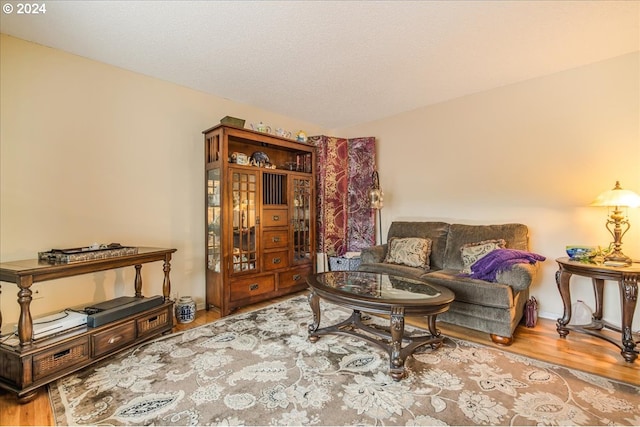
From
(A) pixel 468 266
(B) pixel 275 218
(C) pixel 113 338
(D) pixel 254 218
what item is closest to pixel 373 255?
(A) pixel 468 266

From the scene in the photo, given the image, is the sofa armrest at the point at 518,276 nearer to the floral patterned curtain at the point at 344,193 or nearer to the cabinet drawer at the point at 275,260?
the floral patterned curtain at the point at 344,193

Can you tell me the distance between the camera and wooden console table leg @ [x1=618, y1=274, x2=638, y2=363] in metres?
2.18

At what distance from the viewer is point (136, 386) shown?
1.84 meters

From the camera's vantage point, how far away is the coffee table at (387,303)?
197 centimetres

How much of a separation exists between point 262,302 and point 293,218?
1.16m

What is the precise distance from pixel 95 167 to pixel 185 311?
1623 millimetres

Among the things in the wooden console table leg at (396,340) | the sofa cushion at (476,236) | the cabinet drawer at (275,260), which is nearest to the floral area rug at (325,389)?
the wooden console table leg at (396,340)

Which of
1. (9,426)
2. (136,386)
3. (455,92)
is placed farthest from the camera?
(455,92)

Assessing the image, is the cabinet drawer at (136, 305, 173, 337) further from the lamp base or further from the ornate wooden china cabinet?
the lamp base

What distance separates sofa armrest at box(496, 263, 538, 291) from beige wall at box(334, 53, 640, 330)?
95 cm

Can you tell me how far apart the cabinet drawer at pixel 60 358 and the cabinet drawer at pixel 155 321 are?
40cm

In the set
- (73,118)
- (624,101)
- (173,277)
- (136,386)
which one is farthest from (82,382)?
(624,101)

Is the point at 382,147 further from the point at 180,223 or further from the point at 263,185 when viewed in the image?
the point at 180,223

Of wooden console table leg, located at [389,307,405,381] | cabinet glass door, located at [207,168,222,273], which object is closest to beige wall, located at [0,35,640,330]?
cabinet glass door, located at [207,168,222,273]
